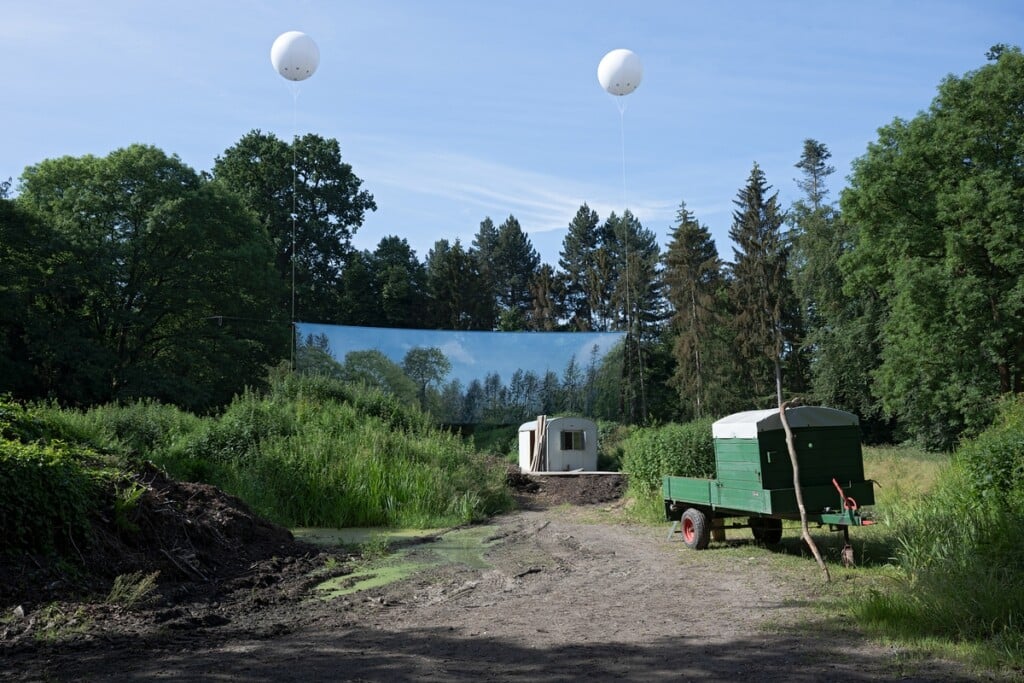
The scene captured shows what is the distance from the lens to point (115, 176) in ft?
128

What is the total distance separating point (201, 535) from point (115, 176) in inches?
1306

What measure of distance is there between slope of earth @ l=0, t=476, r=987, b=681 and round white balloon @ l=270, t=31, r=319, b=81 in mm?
11781

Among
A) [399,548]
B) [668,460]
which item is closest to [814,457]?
[399,548]

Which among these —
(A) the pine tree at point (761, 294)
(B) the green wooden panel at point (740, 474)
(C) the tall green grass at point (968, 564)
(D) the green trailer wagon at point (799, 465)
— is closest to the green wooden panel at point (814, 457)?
(D) the green trailer wagon at point (799, 465)

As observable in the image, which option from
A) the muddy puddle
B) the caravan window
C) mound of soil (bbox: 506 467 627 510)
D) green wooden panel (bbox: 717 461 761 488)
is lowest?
the muddy puddle

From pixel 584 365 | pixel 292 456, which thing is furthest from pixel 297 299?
pixel 292 456

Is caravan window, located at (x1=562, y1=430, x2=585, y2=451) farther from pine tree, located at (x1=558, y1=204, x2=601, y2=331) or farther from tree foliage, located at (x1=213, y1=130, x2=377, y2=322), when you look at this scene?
pine tree, located at (x1=558, y1=204, x2=601, y2=331)

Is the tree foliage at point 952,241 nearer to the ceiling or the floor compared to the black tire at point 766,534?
nearer to the ceiling

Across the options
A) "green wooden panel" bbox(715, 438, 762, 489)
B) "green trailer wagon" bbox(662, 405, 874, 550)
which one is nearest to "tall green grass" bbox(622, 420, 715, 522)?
"green wooden panel" bbox(715, 438, 762, 489)

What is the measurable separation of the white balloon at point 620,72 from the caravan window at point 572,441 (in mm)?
12693

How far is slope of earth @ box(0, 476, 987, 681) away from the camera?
5.64 meters

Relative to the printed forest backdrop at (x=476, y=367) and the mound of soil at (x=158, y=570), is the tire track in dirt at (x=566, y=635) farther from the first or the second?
the printed forest backdrop at (x=476, y=367)

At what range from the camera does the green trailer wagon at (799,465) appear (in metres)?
10.0

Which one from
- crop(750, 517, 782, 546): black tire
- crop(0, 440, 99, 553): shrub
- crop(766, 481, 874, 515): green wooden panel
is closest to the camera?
crop(0, 440, 99, 553): shrub
